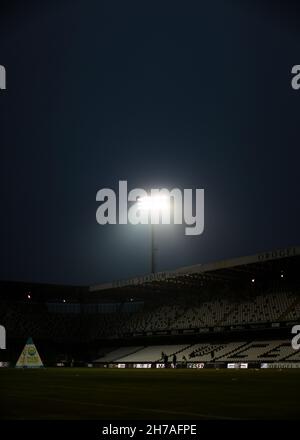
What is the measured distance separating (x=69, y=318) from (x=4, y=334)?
11.4 meters

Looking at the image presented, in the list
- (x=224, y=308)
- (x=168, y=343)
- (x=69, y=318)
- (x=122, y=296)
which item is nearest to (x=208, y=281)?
(x=224, y=308)

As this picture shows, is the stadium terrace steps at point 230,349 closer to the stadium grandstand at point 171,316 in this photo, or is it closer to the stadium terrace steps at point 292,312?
the stadium grandstand at point 171,316

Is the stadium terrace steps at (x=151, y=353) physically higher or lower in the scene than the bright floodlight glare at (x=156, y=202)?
lower

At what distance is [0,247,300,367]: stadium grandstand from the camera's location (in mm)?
54688

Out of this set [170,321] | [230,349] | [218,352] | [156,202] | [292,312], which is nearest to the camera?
[292,312]

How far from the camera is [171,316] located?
228ft

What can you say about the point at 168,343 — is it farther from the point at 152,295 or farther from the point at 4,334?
the point at 4,334

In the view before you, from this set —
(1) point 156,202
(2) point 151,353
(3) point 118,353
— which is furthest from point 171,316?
(1) point 156,202

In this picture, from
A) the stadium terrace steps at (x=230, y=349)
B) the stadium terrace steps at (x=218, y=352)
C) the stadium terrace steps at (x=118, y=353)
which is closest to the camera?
the stadium terrace steps at (x=218, y=352)

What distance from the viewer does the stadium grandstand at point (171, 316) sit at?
179 ft

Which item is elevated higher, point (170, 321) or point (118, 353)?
point (170, 321)

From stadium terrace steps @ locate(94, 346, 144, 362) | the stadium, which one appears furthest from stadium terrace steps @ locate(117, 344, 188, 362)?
stadium terrace steps @ locate(94, 346, 144, 362)

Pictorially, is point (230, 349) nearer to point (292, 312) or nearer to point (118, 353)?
point (292, 312)

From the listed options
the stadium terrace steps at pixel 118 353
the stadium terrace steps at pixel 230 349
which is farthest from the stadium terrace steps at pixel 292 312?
the stadium terrace steps at pixel 118 353
